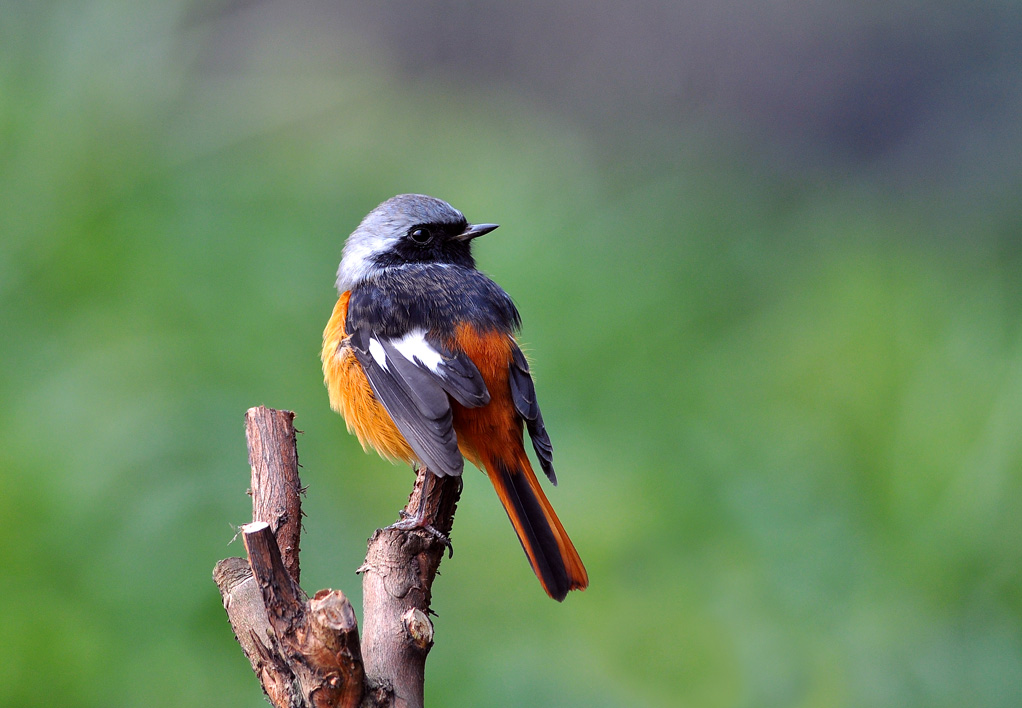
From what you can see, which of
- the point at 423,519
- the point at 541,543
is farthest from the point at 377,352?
the point at 541,543

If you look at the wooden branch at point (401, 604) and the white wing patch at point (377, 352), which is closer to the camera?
the wooden branch at point (401, 604)

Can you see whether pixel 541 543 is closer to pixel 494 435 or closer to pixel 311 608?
pixel 494 435

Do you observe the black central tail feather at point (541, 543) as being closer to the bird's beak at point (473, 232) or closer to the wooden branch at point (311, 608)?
the wooden branch at point (311, 608)

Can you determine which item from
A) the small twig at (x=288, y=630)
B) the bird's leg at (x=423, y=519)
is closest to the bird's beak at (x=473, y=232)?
the bird's leg at (x=423, y=519)

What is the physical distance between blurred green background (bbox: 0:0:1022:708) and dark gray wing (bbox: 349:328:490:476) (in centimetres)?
120

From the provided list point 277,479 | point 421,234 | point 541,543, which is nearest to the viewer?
point 277,479

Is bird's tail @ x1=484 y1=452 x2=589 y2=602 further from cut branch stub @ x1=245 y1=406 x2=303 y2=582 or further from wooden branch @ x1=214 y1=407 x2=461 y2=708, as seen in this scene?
cut branch stub @ x1=245 y1=406 x2=303 y2=582

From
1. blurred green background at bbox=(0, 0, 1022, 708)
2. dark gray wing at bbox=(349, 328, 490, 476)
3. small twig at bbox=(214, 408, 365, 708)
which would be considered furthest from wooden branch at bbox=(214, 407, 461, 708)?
blurred green background at bbox=(0, 0, 1022, 708)

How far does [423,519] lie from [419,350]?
557 millimetres

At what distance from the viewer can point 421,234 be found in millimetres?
3295

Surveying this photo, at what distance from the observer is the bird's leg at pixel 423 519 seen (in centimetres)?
234

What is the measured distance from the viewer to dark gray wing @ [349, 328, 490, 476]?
2.55 meters

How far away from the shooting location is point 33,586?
3482 mm

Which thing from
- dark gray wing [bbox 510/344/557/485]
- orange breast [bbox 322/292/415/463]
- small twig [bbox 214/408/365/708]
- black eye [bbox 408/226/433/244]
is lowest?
small twig [bbox 214/408/365/708]
